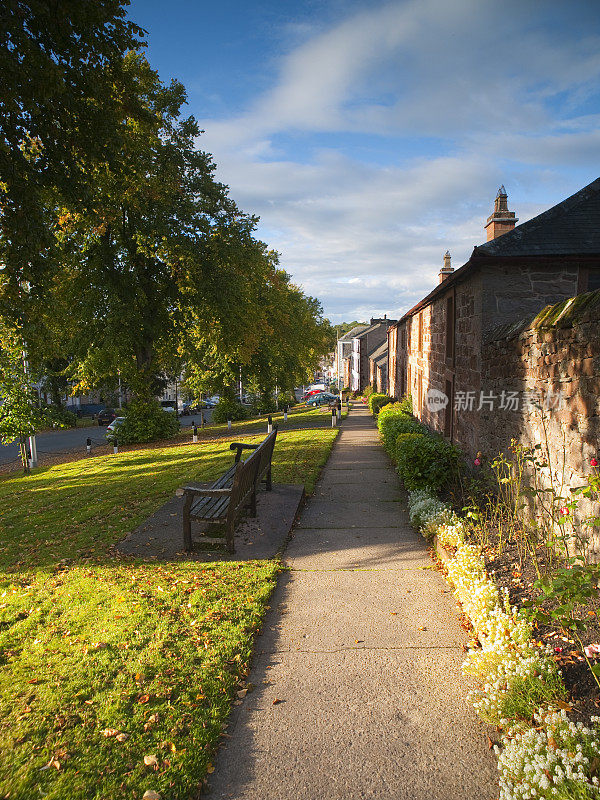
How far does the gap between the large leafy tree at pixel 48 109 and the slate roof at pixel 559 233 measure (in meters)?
7.51

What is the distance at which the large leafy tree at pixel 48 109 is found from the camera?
7.79 meters

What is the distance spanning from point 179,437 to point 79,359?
5636mm

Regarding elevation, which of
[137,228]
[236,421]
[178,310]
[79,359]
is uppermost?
[137,228]

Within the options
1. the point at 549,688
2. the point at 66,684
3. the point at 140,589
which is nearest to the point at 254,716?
the point at 66,684

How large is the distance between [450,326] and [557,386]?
628 centimetres

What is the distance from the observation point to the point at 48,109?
888 centimetres

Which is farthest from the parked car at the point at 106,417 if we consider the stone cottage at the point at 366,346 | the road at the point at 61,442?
the stone cottage at the point at 366,346

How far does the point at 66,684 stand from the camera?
3.69m

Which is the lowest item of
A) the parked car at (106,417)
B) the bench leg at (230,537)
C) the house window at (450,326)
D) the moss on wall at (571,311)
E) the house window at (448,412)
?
the parked car at (106,417)

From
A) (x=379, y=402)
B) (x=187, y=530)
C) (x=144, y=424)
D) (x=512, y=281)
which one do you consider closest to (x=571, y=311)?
(x=512, y=281)

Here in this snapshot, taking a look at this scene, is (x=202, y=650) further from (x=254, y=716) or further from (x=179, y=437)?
(x=179, y=437)

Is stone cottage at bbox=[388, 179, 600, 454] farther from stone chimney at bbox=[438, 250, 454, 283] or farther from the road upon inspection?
the road

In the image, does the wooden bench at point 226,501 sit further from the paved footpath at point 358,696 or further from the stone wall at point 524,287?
the stone wall at point 524,287

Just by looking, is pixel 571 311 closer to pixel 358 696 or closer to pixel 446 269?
pixel 358 696
